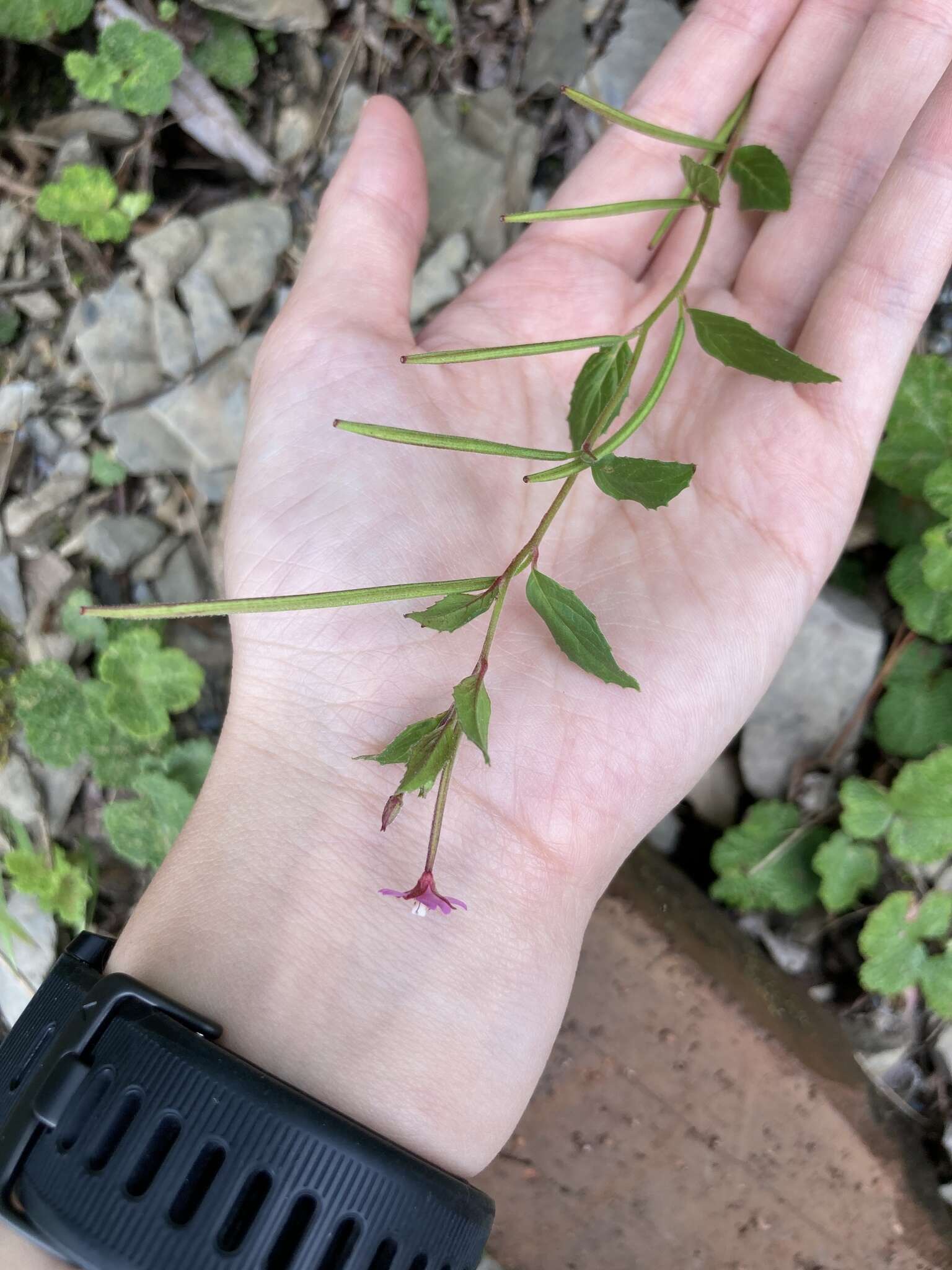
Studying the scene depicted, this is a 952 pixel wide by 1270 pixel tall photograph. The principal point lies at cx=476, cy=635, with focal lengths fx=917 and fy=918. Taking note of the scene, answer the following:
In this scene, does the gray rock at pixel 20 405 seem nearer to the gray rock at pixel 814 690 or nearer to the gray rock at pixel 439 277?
the gray rock at pixel 439 277

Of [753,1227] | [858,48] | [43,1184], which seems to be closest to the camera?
[43,1184]

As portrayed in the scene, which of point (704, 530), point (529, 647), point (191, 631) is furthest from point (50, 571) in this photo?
point (704, 530)

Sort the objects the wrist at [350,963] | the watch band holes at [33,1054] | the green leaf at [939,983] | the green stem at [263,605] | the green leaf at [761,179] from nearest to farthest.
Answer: the green stem at [263,605] → the watch band holes at [33,1054] → the wrist at [350,963] → the green leaf at [761,179] → the green leaf at [939,983]

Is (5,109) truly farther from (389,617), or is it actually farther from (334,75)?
(389,617)

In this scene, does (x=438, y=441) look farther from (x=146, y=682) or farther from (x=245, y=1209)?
(x=146, y=682)

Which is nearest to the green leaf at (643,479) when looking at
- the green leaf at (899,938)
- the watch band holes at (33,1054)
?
the watch band holes at (33,1054)

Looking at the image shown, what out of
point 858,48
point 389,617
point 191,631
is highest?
point 858,48

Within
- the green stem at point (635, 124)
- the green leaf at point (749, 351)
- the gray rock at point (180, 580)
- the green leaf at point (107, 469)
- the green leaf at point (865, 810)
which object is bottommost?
the gray rock at point (180, 580)

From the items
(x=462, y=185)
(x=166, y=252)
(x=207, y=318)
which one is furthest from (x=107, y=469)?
(x=462, y=185)
